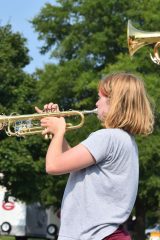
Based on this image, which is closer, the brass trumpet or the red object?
the red object

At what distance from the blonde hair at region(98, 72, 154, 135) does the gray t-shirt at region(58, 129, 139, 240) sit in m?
0.06

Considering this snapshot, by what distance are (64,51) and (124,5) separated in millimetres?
3113

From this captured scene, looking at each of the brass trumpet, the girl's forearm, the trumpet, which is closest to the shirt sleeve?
the girl's forearm

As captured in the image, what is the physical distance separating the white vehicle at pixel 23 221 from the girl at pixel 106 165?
26.6 meters

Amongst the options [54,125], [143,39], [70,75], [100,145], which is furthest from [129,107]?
[70,75]

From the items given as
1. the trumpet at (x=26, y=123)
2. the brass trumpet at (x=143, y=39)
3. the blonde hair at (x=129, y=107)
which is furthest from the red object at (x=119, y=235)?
the brass trumpet at (x=143, y=39)

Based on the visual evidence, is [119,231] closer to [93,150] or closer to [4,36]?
[93,150]

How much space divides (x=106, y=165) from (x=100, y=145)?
0.12 m

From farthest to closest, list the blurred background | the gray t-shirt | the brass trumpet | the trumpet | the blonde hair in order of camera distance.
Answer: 1. the blurred background
2. the brass trumpet
3. the trumpet
4. the blonde hair
5. the gray t-shirt

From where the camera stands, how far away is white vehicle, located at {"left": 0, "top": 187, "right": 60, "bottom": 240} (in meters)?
31.1

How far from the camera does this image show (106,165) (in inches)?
145

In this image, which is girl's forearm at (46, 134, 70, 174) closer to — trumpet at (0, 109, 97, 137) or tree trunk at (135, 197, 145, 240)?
trumpet at (0, 109, 97, 137)

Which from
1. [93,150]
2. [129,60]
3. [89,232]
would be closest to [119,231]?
[89,232]

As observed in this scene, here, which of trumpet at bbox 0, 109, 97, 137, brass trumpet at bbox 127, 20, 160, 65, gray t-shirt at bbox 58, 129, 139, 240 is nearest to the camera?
gray t-shirt at bbox 58, 129, 139, 240
